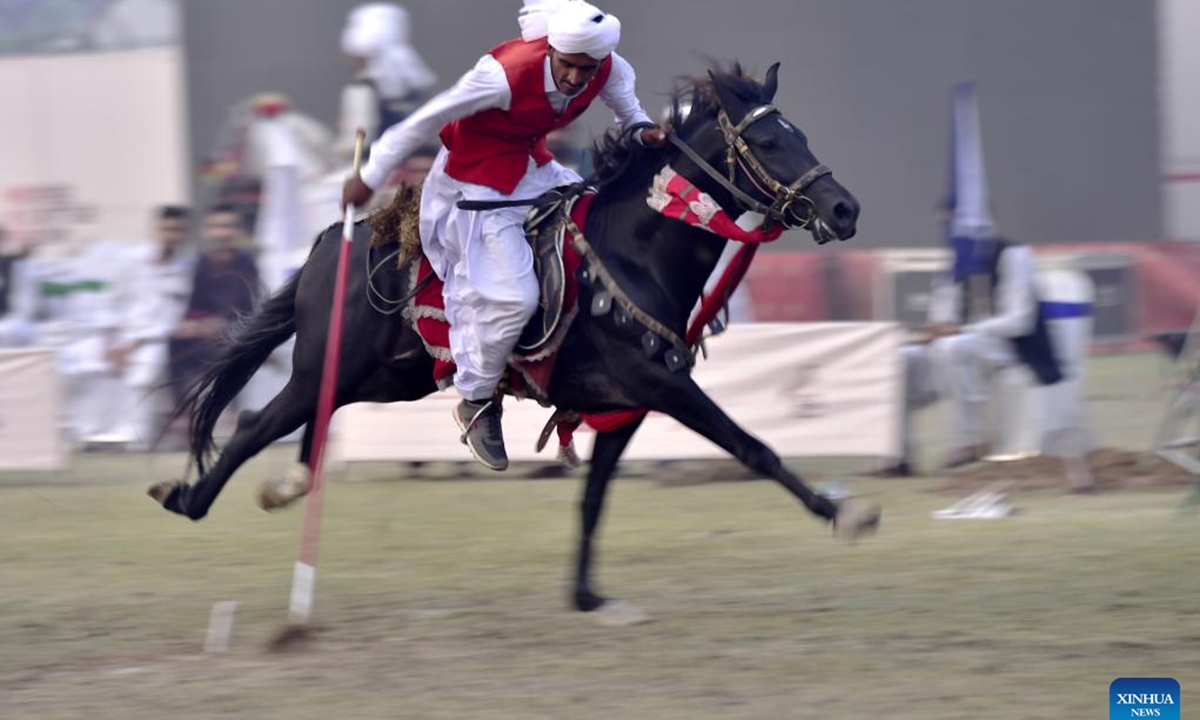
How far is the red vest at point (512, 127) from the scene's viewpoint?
6.77 metres

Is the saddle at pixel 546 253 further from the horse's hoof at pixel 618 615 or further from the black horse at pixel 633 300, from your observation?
the horse's hoof at pixel 618 615

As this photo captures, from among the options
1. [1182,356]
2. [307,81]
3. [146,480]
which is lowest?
[146,480]

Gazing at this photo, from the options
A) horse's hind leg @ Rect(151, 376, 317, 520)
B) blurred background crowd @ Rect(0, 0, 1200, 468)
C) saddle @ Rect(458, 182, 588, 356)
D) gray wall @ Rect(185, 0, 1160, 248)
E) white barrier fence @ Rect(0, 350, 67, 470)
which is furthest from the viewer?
gray wall @ Rect(185, 0, 1160, 248)

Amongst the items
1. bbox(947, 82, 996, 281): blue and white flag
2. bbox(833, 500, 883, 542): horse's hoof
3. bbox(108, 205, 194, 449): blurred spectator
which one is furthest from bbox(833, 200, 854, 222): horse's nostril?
bbox(108, 205, 194, 449): blurred spectator

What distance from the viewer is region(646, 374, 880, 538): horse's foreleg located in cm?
647

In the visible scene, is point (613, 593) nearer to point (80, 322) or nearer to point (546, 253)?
point (546, 253)

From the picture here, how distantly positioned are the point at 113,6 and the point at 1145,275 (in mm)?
10769

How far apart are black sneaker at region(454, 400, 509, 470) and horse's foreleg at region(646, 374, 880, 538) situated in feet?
2.45

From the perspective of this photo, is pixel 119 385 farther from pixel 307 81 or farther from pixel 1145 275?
pixel 1145 275

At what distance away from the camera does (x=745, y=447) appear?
668 centimetres

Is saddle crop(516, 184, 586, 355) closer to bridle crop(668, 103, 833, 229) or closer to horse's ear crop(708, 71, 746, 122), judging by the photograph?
bridle crop(668, 103, 833, 229)

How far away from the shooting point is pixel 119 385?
43.9ft

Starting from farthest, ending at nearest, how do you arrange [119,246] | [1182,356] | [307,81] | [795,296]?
1. [307,81]
2. [795,296]
3. [119,246]
4. [1182,356]

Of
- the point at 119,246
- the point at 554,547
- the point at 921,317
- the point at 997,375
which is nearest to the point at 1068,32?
the point at 921,317
